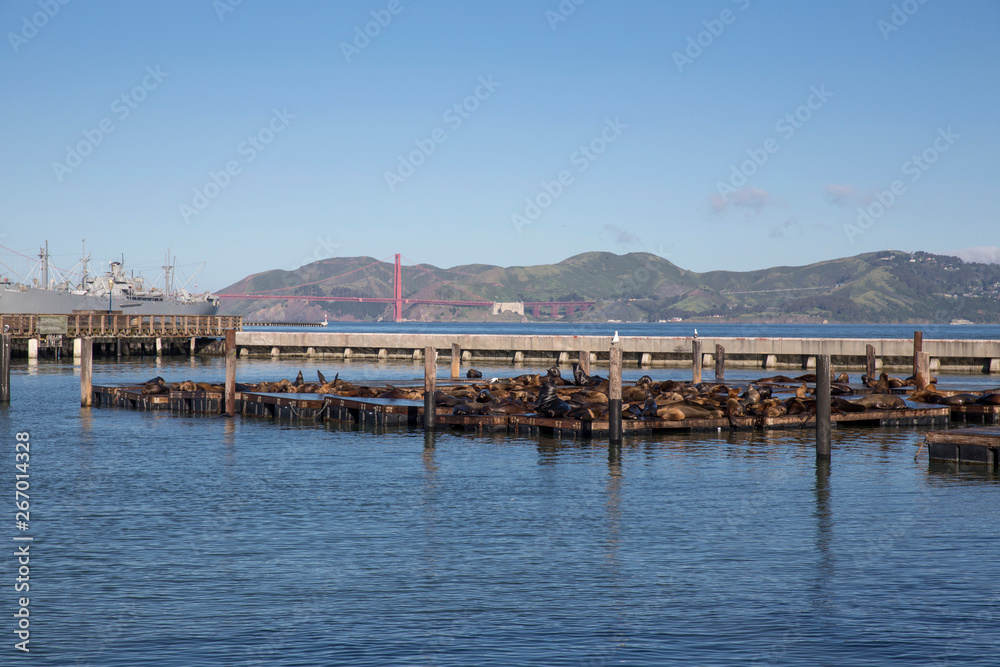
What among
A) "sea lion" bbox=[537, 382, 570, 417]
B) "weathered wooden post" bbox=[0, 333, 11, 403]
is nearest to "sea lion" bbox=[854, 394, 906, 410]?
"sea lion" bbox=[537, 382, 570, 417]

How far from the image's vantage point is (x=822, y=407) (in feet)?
72.3

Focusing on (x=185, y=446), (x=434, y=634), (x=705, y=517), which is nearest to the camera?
(x=434, y=634)

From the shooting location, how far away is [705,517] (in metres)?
16.2

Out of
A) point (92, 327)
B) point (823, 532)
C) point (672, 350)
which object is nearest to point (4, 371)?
point (823, 532)

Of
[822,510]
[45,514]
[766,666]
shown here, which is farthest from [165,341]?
[766,666]

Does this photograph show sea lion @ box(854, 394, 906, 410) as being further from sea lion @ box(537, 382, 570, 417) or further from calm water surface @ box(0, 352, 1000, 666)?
sea lion @ box(537, 382, 570, 417)

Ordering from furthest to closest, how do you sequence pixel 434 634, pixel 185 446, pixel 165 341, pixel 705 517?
pixel 165 341 → pixel 185 446 → pixel 705 517 → pixel 434 634

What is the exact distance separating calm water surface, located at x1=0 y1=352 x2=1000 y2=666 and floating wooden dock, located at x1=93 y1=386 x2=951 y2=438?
2.49 metres

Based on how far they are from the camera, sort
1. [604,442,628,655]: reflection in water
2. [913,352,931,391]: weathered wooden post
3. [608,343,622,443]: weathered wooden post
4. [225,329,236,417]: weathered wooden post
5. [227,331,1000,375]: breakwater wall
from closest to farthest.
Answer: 1. [604,442,628,655]: reflection in water
2. [608,343,622,443]: weathered wooden post
3. [225,329,236,417]: weathered wooden post
4. [913,352,931,391]: weathered wooden post
5. [227,331,1000,375]: breakwater wall

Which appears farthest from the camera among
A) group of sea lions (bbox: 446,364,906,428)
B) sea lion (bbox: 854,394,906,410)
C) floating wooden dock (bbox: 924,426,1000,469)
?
sea lion (bbox: 854,394,906,410)

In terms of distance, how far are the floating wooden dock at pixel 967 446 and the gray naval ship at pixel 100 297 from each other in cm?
9472

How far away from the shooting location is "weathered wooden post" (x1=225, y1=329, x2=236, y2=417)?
31.5 metres

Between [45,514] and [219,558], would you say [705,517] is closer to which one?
[219,558]

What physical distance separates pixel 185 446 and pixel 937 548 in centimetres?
1859
